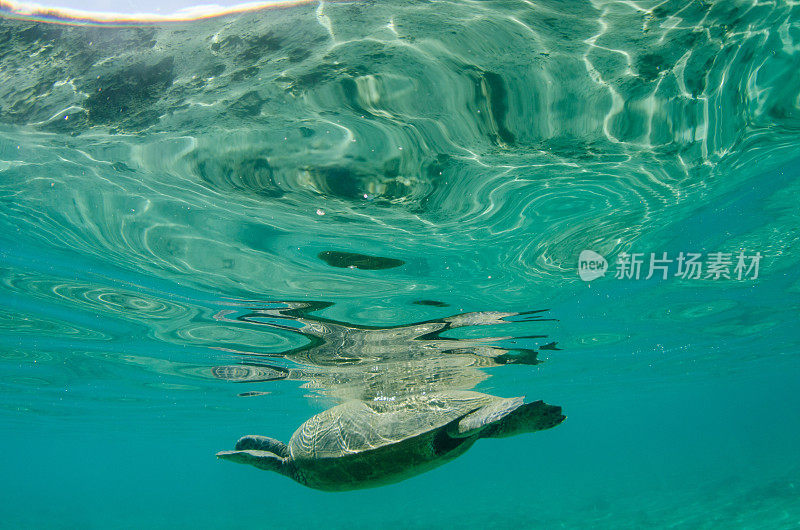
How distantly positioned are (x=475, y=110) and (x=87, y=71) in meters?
4.96

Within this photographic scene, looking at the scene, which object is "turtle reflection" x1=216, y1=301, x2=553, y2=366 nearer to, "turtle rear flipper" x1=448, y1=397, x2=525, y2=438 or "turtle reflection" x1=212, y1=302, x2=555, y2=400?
"turtle reflection" x1=212, y1=302, x2=555, y2=400

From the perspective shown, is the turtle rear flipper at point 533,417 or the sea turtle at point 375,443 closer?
the turtle rear flipper at point 533,417

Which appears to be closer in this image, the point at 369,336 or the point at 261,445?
the point at 261,445

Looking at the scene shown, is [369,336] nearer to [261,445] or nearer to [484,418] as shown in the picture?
[261,445]

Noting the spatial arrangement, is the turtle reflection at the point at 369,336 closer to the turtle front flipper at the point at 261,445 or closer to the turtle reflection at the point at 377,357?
the turtle reflection at the point at 377,357

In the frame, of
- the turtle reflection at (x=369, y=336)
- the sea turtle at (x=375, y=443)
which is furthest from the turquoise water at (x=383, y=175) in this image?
the sea turtle at (x=375, y=443)

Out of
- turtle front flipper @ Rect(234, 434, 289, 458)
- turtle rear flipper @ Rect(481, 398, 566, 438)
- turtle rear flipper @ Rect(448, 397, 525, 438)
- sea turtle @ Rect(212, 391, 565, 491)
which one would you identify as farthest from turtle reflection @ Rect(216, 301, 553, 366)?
turtle rear flipper @ Rect(481, 398, 566, 438)

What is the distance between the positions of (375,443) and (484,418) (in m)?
1.89

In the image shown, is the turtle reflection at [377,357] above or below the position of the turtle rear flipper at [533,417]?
below

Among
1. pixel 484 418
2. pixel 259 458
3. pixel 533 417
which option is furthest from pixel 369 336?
pixel 533 417

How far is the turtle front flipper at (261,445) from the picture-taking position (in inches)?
275

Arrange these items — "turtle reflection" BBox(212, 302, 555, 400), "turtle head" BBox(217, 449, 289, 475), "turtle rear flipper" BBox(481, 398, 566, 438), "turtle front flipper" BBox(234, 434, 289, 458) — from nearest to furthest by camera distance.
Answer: "turtle rear flipper" BBox(481, 398, 566, 438) → "turtle head" BBox(217, 449, 289, 475) → "turtle front flipper" BBox(234, 434, 289, 458) → "turtle reflection" BBox(212, 302, 555, 400)

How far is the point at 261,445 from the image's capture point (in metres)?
7.11

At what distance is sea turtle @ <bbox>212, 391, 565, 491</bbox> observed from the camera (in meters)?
5.98
